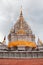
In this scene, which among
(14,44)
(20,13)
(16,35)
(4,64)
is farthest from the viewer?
(20,13)

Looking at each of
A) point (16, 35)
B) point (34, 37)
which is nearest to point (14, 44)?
point (16, 35)

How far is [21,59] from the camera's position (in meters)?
16.8

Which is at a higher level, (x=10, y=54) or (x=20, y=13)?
(x=20, y=13)

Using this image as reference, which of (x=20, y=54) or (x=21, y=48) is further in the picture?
(x=21, y=48)

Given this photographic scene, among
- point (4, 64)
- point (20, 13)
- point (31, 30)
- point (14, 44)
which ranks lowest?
point (4, 64)

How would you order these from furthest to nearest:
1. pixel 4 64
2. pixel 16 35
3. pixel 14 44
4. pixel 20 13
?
pixel 20 13 → pixel 16 35 → pixel 14 44 → pixel 4 64

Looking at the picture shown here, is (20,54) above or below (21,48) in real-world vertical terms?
below

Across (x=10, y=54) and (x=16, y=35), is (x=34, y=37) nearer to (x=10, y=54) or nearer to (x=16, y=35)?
(x=16, y=35)

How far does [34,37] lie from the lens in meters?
23.8

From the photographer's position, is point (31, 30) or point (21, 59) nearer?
point (21, 59)

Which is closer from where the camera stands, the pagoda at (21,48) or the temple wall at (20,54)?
the pagoda at (21,48)

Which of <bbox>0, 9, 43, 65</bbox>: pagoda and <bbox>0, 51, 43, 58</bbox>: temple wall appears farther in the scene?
<bbox>0, 51, 43, 58</bbox>: temple wall

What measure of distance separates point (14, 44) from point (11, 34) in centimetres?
378

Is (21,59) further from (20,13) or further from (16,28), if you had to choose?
(20,13)
